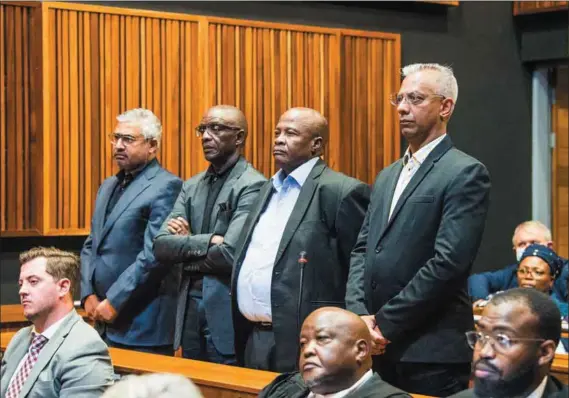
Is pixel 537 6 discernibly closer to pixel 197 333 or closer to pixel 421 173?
pixel 197 333

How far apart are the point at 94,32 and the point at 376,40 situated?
2156 millimetres

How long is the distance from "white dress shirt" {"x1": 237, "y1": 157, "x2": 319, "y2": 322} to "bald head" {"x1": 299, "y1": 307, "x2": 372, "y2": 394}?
97cm

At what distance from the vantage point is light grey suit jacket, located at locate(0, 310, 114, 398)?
137 inches

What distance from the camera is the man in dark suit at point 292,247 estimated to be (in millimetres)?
3922

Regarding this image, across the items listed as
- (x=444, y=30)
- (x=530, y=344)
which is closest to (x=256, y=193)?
(x=530, y=344)

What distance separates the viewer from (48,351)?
11.7 feet

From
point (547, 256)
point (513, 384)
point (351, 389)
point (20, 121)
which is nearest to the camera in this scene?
point (513, 384)

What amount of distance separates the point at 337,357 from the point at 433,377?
543mm

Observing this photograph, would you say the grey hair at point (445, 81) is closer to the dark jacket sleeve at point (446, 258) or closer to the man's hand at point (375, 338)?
the dark jacket sleeve at point (446, 258)

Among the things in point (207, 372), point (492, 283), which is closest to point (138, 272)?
point (207, 372)

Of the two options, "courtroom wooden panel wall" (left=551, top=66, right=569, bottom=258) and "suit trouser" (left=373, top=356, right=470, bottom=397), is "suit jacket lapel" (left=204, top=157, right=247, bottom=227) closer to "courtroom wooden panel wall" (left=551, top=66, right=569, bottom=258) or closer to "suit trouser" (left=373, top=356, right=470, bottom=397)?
"suit trouser" (left=373, top=356, right=470, bottom=397)

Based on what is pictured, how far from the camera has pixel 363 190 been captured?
4.02 meters

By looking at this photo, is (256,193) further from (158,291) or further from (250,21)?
(250,21)

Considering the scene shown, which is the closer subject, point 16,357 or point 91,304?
point 16,357
